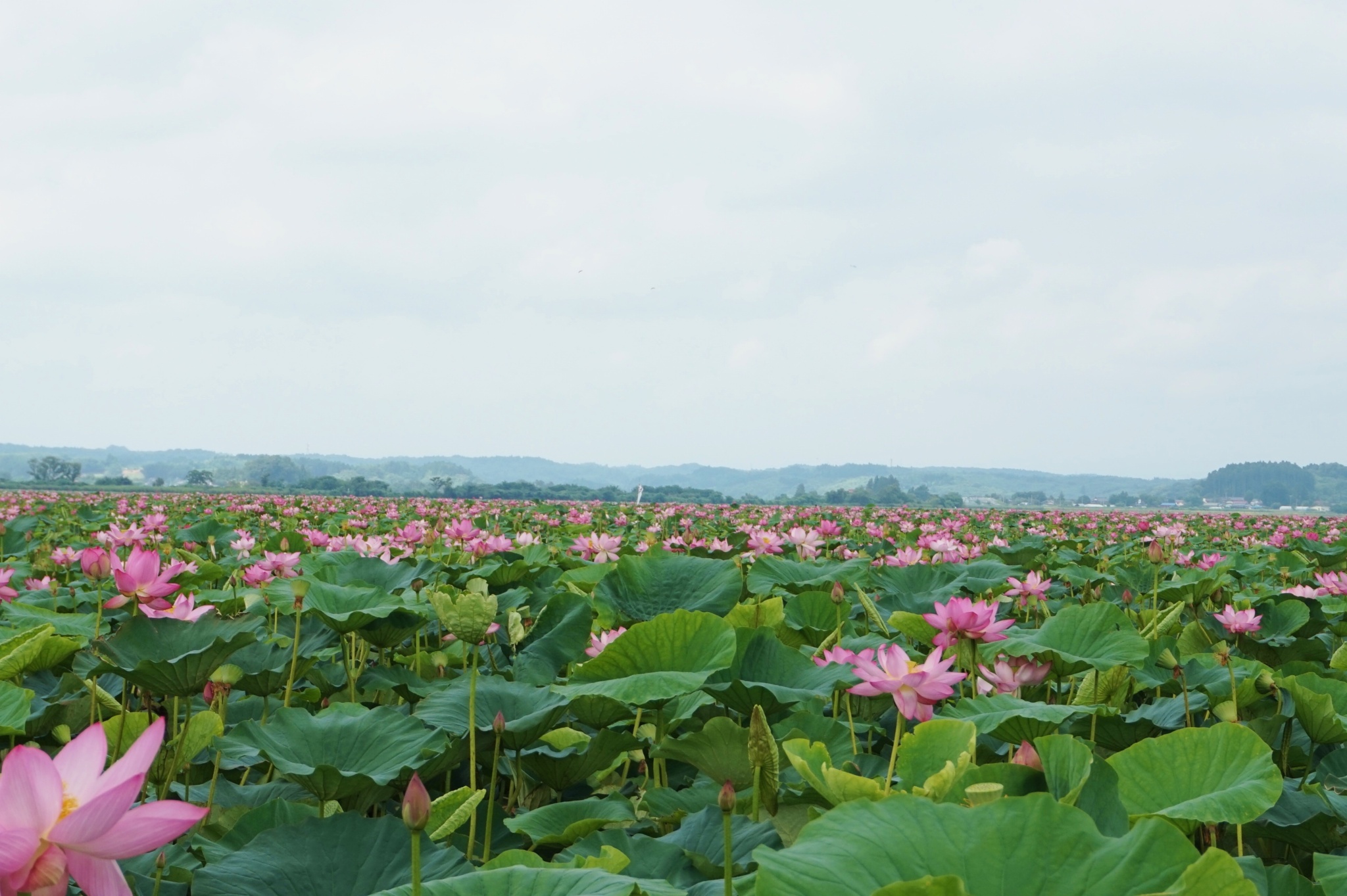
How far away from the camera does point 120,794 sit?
2.05 feet

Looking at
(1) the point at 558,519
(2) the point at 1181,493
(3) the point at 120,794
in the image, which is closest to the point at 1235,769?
→ (3) the point at 120,794

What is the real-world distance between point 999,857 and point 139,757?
0.73m

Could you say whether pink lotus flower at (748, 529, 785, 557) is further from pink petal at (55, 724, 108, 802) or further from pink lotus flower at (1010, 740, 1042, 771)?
pink petal at (55, 724, 108, 802)

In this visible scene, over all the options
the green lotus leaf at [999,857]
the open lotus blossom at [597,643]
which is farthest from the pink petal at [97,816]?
the open lotus blossom at [597,643]

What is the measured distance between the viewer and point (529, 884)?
0.92 meters

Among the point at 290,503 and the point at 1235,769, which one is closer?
the point at 1235,769

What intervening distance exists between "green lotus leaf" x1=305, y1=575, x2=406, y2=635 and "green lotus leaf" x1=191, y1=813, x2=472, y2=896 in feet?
3.30

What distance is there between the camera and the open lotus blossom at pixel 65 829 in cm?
63

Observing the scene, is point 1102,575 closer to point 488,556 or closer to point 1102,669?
point 1102,669

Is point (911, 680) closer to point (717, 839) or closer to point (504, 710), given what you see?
point (717, 839)

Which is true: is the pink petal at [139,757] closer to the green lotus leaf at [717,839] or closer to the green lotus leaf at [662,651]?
the green lotus leaf at [717,839]

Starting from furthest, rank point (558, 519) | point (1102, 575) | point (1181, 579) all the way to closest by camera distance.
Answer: point (558, 519) < point (1102, 575) < point (1181, 579)

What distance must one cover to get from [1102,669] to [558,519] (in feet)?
28.3

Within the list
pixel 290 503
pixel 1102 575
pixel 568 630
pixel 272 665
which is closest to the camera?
pixel 272 665
